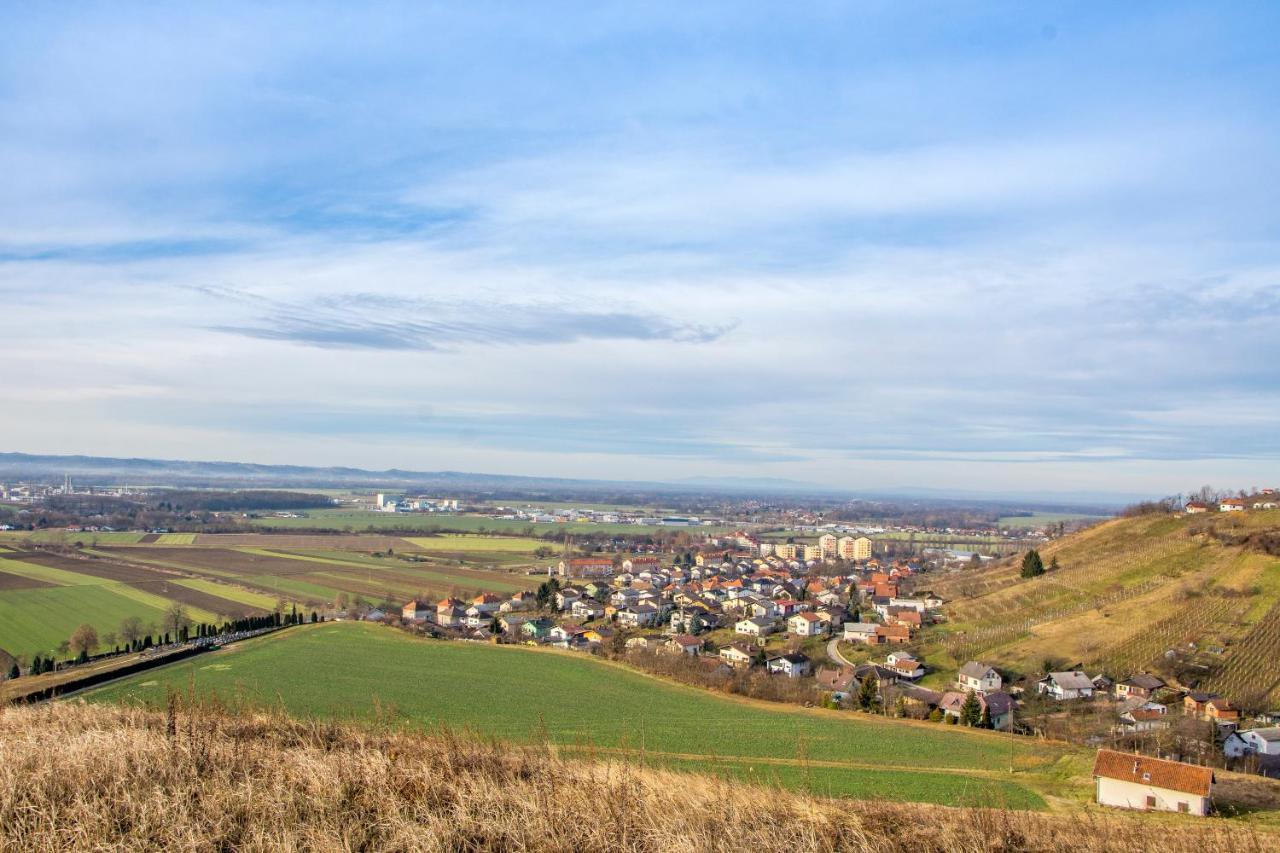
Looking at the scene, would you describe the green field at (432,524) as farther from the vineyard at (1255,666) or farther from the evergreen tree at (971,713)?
the evergreen tree at (971,713)

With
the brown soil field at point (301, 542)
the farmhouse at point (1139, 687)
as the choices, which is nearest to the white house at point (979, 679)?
the farmhouse at point (1139, 687)

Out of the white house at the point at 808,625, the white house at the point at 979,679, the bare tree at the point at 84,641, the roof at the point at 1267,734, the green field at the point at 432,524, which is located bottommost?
the green field at the point at 432,524

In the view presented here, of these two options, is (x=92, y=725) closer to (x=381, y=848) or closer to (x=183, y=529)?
(x=381, y=848)

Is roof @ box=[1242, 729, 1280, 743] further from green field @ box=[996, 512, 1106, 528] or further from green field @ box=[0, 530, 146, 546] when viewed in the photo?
green field @ box=[996, 512, 1106, 528]

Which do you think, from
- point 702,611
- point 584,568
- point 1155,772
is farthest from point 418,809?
point 584,568

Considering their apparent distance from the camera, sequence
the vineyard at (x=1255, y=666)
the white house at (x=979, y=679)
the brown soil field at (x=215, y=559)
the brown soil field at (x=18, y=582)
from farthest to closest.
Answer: the brown soil field at (x=215, y=559)
the brown soil field at (x=18, y=582)
the white house at (x=979, y=679)
the vineyard at (x=1255, y=666)

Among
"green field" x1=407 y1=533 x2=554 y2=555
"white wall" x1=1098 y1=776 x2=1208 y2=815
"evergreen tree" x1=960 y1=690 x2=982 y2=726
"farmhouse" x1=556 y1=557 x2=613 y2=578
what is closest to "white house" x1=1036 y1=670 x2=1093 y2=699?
"evergreen tree" x1=960 y1=690 x2=982 y2=726

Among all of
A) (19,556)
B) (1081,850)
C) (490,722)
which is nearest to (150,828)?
(1081,850)
